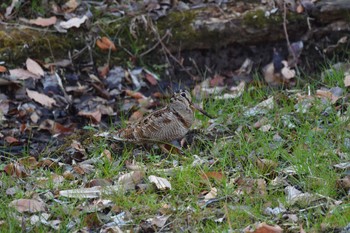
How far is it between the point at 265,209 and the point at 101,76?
3527 mm

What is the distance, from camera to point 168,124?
19.6 feet

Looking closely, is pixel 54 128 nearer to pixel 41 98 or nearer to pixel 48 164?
pixel 41 98

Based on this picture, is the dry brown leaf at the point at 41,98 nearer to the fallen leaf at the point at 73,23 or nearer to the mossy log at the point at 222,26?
the mossy log at the point at 222,26

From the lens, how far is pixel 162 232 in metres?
4.89

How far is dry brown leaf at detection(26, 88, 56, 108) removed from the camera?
7.59 metres

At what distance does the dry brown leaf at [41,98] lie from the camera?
7.59 m

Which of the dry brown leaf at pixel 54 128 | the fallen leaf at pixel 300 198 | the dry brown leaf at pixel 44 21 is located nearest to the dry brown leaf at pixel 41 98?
the dry brown leaf at pixel 54 128

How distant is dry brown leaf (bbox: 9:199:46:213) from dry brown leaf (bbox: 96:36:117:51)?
10.4ft

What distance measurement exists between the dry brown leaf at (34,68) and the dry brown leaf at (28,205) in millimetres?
2762

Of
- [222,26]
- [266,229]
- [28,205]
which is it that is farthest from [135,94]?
[266,229]

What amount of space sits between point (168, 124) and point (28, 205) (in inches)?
51.3

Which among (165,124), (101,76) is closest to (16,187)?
(165,124)

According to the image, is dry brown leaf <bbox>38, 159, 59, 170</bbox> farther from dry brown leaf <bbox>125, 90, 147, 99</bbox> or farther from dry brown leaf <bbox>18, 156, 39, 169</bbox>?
dry brown leaf <bbox>125, 90, 147, 99</bbox>

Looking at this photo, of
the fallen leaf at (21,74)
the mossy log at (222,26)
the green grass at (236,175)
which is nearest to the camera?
the green grass at (236,175)
